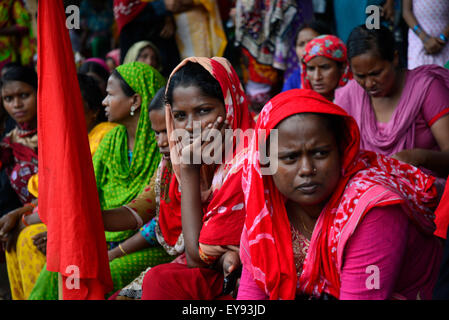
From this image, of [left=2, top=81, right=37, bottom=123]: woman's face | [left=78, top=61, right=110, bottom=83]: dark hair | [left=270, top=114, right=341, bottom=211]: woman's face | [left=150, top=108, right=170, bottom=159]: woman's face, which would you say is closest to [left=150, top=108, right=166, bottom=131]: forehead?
[left=150, top=108, right=170, bottom=159]: woman's face

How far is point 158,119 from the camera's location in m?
3.02

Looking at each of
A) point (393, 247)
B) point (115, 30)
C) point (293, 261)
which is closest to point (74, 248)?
point (293, 261)

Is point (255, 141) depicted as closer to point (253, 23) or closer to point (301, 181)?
point (301, 181)

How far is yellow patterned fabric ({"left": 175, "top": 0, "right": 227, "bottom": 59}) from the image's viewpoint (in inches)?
219

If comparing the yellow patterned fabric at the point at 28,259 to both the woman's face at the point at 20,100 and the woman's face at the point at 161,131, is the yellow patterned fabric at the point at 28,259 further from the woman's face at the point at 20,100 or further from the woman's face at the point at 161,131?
the woman's face at the point at 161,131

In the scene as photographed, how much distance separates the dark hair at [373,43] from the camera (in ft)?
10.1

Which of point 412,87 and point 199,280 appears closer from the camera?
point 199,280

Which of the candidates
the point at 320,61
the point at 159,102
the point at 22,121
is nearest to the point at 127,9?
the point at 22,121

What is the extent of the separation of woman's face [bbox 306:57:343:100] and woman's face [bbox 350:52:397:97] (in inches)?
34.4

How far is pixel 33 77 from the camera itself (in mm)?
4277

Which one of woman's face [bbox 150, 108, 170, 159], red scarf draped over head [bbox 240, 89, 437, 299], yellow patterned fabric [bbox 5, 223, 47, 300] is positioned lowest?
yellow patterned fabric [bbox 5, 223, 47, 300]

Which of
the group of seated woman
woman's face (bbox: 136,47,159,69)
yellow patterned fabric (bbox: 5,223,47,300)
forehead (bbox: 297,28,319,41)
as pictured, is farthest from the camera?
woman's face (bbox: 136,47,159,69)

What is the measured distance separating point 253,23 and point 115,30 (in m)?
3.20

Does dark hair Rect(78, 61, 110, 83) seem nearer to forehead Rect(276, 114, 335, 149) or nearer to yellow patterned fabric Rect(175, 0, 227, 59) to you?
yellow patterned fabric Rect(175, 0, 227, 59)
